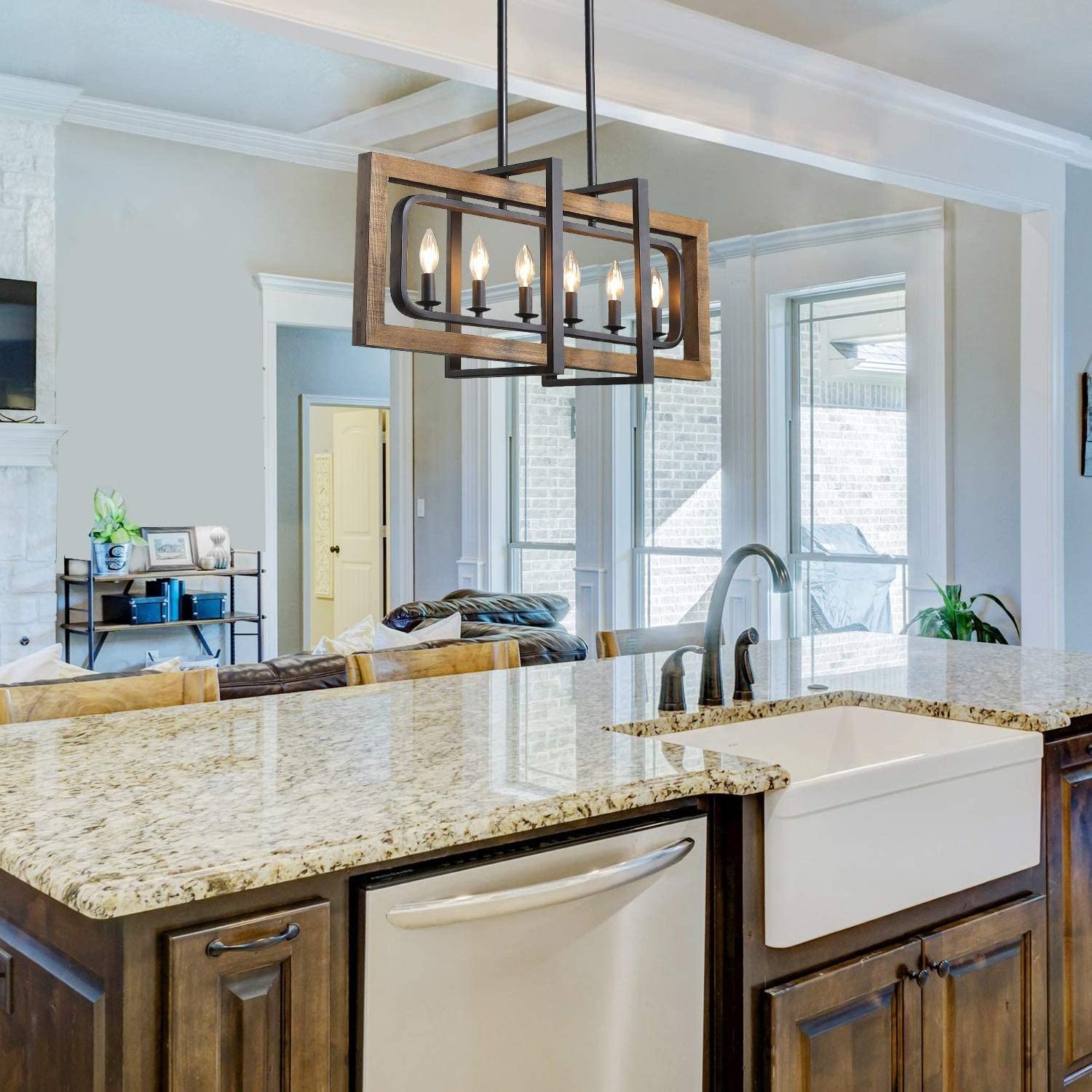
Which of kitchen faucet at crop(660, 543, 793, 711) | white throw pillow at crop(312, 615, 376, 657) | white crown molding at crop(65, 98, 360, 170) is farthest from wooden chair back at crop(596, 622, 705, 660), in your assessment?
white crown molding at crop(65, 98, 360, 170)

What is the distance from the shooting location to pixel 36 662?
281 centimetres

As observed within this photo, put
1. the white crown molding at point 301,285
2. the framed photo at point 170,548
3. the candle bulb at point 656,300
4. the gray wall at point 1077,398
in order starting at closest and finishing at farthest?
1. the candle bulb at point 656,300
2. the gray wall at point 1077,398
3. the framed photo at point 170,548
4. the white crown molding at point 301,285

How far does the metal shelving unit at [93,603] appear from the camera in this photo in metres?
6.19

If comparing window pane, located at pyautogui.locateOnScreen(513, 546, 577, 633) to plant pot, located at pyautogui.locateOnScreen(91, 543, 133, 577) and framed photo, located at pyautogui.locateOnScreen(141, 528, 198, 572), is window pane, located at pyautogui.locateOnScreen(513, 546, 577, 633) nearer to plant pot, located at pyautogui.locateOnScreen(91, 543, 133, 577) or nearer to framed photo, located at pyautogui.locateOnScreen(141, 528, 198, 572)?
framed photo, located at pyautogui.locateOnScreen(141, 528, 198, 572)

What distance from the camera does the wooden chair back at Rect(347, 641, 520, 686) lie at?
8.83 feet

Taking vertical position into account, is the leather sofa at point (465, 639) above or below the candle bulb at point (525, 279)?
below

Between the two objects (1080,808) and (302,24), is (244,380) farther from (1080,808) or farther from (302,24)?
(1080,808)

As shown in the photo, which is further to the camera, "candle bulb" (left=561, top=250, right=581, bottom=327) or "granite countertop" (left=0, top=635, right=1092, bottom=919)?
"candle bulb" (left=561, top=250, right=581, bottom=327)

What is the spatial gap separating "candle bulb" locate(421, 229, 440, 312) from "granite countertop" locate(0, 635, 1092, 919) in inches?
28.9

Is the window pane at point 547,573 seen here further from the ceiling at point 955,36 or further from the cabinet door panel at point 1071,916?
the cabinet door panel at point 1071,916

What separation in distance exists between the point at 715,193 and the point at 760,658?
342cm

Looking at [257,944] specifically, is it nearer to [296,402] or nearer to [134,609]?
[134,609]

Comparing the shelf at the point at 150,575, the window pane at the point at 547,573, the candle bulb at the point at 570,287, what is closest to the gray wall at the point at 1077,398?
the window pane at the point at 547,573

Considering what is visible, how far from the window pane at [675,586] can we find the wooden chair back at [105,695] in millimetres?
3722
